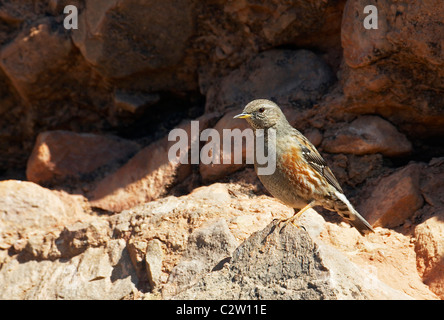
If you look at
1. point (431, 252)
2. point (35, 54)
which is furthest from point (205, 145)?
point (431, 252)

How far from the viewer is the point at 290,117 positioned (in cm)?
687

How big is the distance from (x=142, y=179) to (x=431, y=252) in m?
3.64

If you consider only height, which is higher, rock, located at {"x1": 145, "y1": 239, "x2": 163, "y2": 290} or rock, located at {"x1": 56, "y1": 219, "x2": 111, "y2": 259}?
rock, located at {"x1": 56, "y1": 219, "x2": 111, "y2": 259}

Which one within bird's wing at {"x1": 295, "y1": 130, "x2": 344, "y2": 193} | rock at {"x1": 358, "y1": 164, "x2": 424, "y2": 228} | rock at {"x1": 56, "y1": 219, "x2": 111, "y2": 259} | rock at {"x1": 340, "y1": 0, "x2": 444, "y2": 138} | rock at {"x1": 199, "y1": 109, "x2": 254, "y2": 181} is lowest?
rock at {"x1": 56, "y1": 219, "x2": 111, "y2": 259}

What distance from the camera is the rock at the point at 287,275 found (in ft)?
14.1

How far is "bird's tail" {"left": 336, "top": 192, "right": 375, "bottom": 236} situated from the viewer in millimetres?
5766

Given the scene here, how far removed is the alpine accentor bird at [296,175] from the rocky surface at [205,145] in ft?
1.14

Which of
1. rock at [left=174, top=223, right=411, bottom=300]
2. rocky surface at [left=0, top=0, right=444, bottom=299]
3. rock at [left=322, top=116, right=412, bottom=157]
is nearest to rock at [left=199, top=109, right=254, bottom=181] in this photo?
rocky surface at [left=0, top=0, right=444, bottom=299]

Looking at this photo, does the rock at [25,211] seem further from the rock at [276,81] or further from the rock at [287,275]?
the rock at [287,275]

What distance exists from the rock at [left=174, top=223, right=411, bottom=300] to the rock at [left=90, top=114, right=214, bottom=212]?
240 centimetres

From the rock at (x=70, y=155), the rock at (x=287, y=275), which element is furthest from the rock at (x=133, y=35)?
the rock at (x=287, y=275)

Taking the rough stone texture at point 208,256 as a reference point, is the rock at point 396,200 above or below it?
above

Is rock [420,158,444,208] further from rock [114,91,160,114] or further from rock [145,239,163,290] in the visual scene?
rock [114,91,160,114]

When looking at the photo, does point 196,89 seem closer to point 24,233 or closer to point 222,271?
point 24,233
